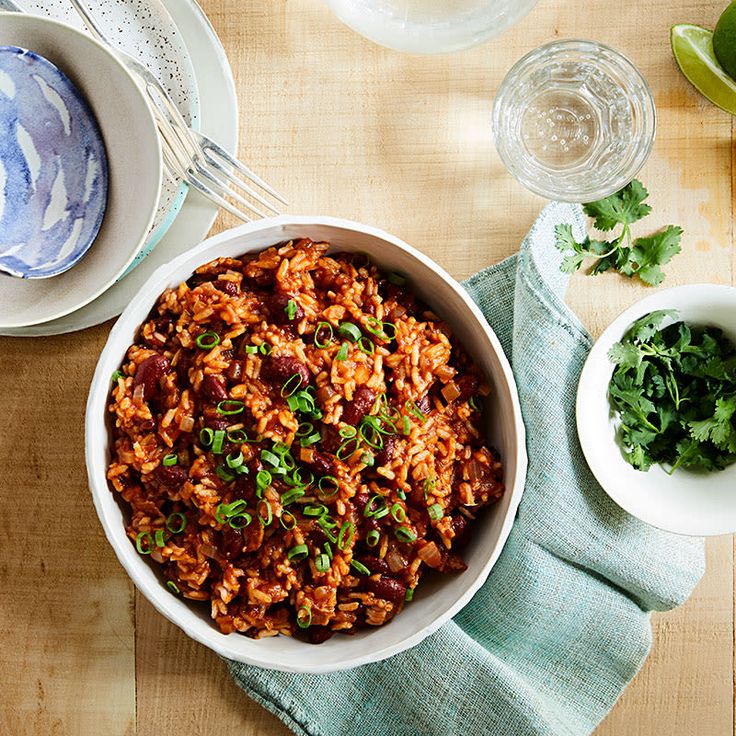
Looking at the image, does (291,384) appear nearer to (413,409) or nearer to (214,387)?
(214,387)

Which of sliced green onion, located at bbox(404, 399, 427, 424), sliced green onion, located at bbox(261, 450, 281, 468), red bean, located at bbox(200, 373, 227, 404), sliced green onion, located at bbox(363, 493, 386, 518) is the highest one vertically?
red bean, located at bbox(200, 373, 227, 404)

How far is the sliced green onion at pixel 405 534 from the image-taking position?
6.24 feet

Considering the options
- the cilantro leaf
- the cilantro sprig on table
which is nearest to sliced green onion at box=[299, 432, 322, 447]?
the cilantro sprig on table

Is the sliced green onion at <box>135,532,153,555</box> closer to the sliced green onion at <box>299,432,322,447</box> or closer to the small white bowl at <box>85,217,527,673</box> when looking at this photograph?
the small white bowl at <box>85,217,527,673</box>

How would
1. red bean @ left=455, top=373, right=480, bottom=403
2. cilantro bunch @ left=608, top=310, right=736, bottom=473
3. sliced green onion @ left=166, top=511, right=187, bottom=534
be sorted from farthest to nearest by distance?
cilantro bunch @ left=608, top=310, right=736, bottom=473 < red bean @ left=455, top=373, right=480, bottom=403 < sliced green onion @ left=166, top=511, right=187, bottom=534

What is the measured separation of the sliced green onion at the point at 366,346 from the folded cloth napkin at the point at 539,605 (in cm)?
44

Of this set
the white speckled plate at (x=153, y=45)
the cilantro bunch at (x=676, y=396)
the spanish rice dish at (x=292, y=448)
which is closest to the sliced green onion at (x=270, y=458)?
the spanish rice dish at (x=292, y=448)

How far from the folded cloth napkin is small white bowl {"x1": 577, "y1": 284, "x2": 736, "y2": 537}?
0.19 feet

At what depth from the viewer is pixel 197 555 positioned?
1.91m

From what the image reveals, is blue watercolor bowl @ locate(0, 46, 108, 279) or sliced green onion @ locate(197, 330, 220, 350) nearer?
sliced green onion @ locate(197, 330, 220, 350)

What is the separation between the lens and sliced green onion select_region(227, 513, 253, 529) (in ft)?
6.11

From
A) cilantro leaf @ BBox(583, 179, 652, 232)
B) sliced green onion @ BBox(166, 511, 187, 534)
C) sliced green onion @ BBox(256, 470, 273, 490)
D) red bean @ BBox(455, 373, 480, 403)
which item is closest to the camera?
sliced green onion @ BBox(256, 470, 273, 490)

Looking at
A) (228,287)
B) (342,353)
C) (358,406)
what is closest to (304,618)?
(358,406)

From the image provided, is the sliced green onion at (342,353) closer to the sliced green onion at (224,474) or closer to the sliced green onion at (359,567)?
the sliced green onion at (224,474)
